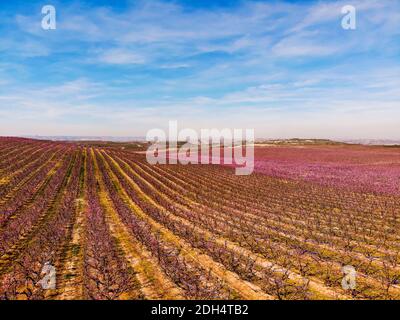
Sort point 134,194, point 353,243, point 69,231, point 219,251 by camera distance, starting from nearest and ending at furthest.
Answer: point 219,251, point 353,243, point 69,231, point 134,194

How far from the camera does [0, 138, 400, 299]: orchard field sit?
732 cm

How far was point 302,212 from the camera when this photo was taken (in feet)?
50.9

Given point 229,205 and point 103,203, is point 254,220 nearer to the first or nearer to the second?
point 229,205

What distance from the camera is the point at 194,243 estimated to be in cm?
1072

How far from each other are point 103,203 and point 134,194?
296 centimetres

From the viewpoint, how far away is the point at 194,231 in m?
12.2

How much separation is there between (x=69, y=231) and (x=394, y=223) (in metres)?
13.8

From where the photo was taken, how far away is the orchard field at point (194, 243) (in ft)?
24.0
